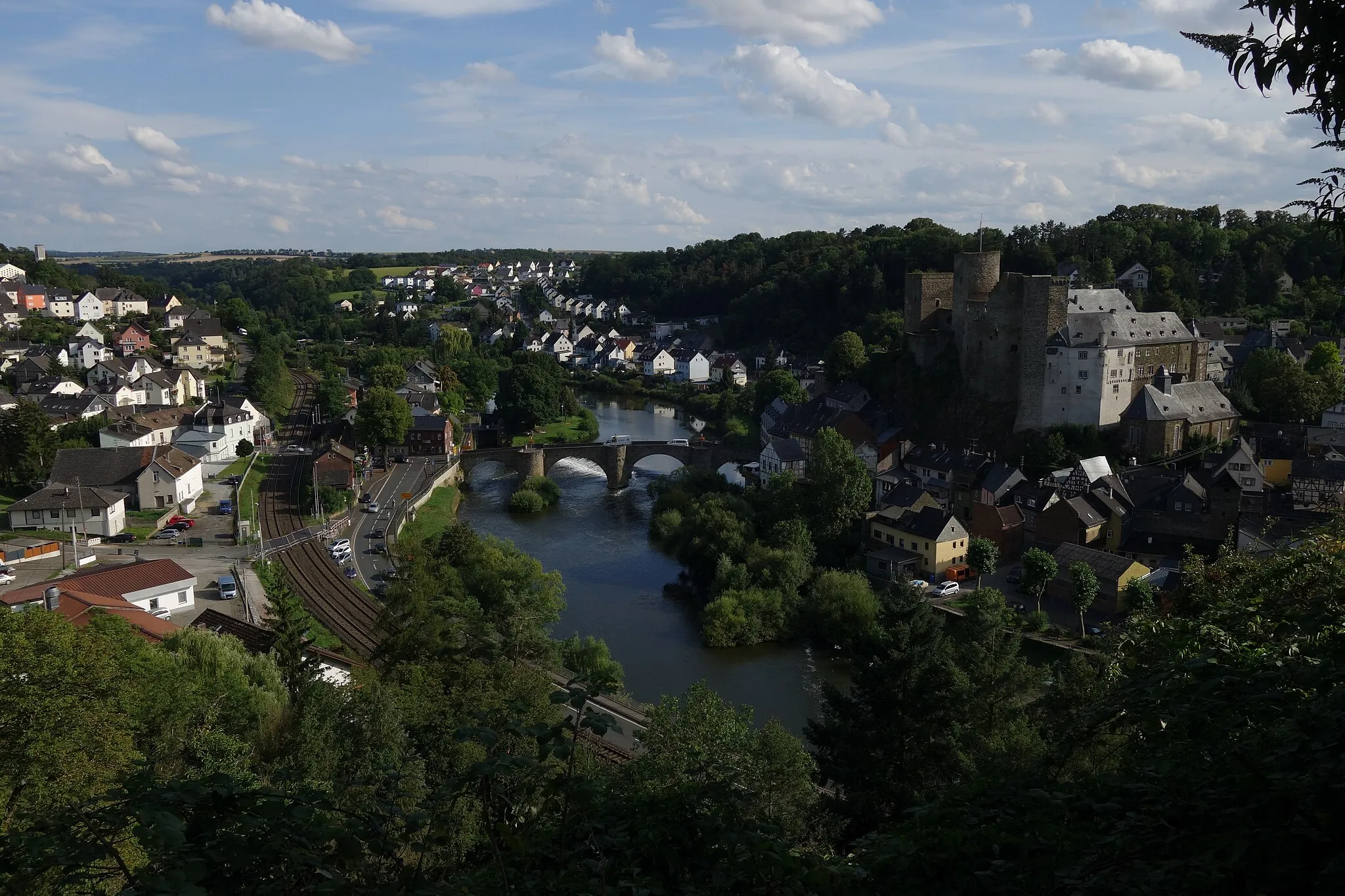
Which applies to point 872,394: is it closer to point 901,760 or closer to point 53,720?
point 901,760

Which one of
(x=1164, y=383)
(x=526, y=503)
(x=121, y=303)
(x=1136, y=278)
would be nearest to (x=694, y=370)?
(x=1136, y=278)

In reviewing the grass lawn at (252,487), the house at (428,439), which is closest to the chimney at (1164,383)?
the house at (428,439)

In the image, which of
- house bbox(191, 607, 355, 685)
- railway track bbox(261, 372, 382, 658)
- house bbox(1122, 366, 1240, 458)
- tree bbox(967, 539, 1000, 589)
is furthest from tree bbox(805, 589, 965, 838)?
house bbox(1122, 366, 1240, 458)

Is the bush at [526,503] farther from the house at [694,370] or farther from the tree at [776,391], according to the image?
the house at [694,370]

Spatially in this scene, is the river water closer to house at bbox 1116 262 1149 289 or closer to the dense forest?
the dense forest

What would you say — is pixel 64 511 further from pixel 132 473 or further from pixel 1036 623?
pixel 1036 623
